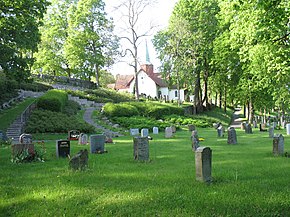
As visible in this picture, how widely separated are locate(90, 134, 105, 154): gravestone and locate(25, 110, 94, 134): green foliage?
10617 millimetres

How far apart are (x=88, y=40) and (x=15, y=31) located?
3082 cm

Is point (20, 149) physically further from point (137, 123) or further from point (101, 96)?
point (101, 96)

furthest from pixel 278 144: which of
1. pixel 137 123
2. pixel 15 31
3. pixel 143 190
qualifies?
pixel 137 123

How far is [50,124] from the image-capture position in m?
24.2

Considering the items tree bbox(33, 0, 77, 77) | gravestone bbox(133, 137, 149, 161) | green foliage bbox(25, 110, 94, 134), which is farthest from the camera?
tree bbox(33, 0, 77, 77)

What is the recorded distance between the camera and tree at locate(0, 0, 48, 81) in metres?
20.0

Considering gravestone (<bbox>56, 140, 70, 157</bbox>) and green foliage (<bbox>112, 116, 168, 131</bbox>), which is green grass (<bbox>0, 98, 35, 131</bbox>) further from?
gravestone (<bbox>56, 140, 70, 157</bbox>)

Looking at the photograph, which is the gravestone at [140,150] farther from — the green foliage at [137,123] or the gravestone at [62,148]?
the green foliage at [137,123]

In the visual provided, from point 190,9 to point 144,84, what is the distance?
2979cm

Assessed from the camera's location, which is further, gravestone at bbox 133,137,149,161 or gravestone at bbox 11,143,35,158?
gravestone at bbox 133,137,149,161

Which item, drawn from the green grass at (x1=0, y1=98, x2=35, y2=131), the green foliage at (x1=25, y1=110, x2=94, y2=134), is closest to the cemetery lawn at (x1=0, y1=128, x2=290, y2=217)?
the green foliage at (x1=25, y1=110, x2=94, y2=134)

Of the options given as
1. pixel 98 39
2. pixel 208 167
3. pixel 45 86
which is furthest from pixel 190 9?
pixel 208 167

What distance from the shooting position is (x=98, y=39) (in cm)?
5094

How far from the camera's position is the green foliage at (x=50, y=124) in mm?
23489
